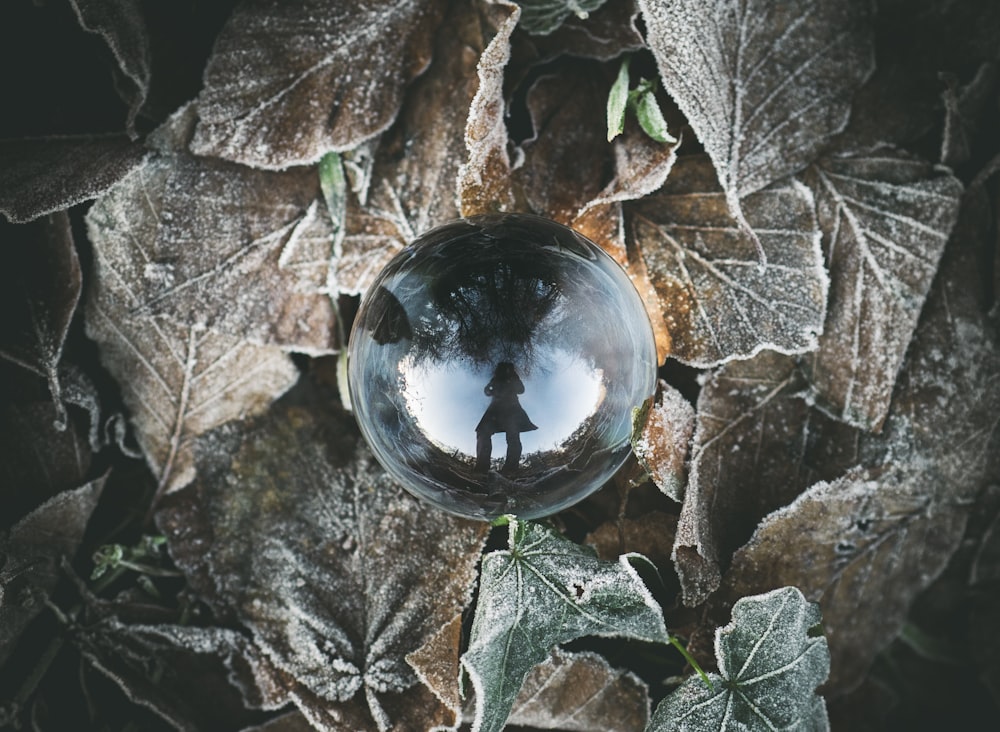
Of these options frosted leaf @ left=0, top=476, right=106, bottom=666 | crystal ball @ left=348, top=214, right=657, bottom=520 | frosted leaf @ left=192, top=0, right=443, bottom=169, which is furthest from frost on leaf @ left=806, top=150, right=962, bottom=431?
frosted leaf @ left=0, top=476, right=106, bottom=666

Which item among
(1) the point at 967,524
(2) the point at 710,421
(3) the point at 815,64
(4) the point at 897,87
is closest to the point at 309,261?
(2) the point at 710,421

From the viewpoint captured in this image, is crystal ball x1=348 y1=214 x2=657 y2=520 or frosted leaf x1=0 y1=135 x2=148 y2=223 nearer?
crystal ball x1=348 y1=214 x2=657 y2=520

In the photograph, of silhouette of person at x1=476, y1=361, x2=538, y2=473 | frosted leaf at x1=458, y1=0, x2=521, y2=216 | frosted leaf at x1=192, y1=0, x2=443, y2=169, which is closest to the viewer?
silhouette of person at x1=476, y1=361, x2=538, y2=473

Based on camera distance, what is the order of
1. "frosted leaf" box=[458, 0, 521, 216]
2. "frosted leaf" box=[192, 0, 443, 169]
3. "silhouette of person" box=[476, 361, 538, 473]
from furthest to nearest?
"frosted leaf" box=[192, 0, 443, 169] → "frosted leaf" box=[458, 0, 521, 216] → "silhouette of person" box=[476, 361, 538, 473]

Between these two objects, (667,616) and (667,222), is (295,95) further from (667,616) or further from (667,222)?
(667,616)

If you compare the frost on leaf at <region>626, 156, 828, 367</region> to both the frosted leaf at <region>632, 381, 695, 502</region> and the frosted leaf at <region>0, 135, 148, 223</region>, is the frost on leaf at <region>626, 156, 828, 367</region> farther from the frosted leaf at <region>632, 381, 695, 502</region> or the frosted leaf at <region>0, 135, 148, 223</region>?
the frosted leaf at <region>0, 135, 148, 223</region>
